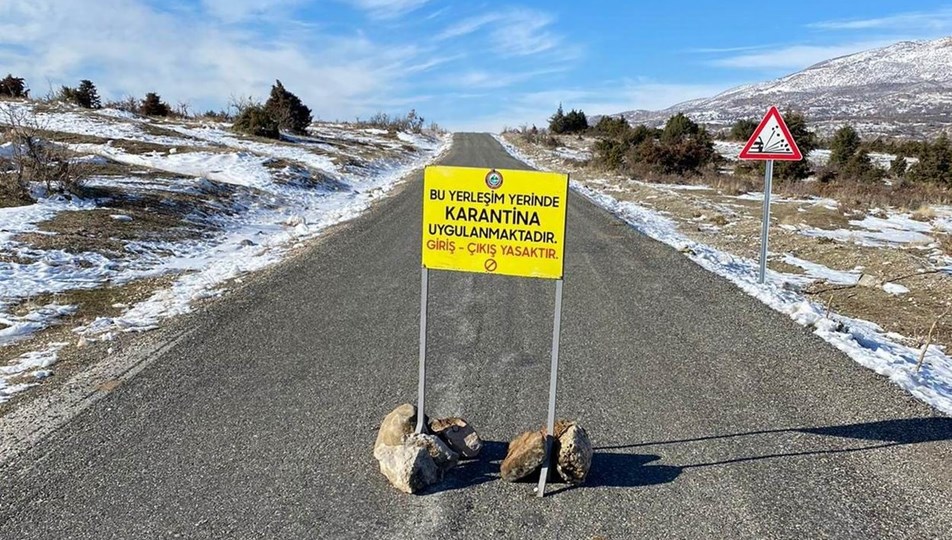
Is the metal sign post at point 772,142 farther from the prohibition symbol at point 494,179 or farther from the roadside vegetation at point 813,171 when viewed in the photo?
the roadside vegetation at point 813,171

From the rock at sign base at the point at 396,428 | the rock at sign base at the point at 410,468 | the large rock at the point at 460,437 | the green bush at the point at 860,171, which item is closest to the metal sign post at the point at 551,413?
the large rock at the point at 460,437

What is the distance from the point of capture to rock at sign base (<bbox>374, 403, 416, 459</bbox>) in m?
3.60

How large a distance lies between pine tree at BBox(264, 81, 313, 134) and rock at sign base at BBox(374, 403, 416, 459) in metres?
35.0

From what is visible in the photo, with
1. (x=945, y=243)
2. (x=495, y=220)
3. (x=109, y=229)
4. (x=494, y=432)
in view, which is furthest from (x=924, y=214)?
(x=109, y=229)

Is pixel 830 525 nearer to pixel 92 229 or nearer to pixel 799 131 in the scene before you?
pixel 92 229

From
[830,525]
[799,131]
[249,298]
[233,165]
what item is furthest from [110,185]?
[799,131]

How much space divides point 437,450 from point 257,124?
3105 centimetres

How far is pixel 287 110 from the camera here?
3600 cm

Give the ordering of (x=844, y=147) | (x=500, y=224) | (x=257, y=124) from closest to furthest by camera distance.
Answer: (x=500, y=224)
(x=844, y=147)
(x=257, y=124)

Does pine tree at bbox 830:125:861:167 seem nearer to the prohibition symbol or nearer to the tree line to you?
the tree line

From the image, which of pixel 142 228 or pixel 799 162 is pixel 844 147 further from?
pixel 142 228

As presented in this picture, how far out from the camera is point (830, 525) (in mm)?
3043

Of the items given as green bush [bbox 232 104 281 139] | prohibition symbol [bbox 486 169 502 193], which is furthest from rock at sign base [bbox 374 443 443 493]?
green bush [bbox 232 104 281 139]

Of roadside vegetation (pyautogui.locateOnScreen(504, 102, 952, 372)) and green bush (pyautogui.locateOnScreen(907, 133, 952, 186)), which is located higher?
green bush (pyautogui.locateOnScreen(907, 133, 952, 186))
